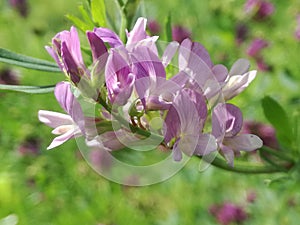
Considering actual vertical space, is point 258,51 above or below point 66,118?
below

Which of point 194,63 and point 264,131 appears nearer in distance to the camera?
point 194,63

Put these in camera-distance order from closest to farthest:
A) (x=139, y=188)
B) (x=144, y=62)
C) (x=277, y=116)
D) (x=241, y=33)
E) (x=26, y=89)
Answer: (x=144, y=62) < (x=26, y=89) < (x=277, y=116) < (x=241, y=33) < (x=139, y=188)

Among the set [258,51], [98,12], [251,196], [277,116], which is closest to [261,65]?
[258,51]

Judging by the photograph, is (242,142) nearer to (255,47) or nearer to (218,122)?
(218,122)

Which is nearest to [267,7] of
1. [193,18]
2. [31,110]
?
[193,18]

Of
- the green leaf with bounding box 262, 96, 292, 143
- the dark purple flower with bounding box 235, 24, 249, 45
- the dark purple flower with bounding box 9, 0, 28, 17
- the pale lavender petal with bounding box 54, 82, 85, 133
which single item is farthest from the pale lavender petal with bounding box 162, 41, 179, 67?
the dark purple flower with bounding box 9, 0, 28, 17

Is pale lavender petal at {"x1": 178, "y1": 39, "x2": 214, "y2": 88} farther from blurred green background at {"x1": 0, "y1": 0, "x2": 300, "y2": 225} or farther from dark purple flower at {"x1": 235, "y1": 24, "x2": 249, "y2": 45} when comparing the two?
dark purple flower at {"x1": 235, "y1": 24, "x2": 249, "y2": 45}
